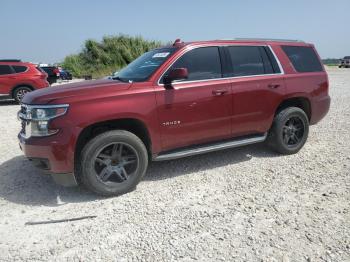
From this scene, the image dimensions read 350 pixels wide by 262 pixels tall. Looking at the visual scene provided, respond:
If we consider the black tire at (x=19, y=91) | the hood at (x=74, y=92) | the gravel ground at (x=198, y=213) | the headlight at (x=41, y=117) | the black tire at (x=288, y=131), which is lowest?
the gravel ground at (x=198, y=213)

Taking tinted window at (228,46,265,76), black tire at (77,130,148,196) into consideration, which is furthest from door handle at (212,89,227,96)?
black tire at (77,130,148,196)

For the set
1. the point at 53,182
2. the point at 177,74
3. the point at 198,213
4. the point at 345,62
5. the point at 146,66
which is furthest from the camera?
the point at 345,62

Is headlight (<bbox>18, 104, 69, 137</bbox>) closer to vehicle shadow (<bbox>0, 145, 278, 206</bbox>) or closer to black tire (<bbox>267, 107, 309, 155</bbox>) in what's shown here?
vehicle shadow (<bbox>0, 145, 278, 206</bbox>)

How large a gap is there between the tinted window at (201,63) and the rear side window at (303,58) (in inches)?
57.7

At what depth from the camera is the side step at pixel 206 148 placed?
14.5ft

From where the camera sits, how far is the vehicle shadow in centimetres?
412

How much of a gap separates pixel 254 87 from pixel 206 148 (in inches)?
47.8

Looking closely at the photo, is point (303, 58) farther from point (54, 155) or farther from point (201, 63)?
point (54, 155)

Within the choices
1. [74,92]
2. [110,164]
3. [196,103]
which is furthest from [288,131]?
[74,92]

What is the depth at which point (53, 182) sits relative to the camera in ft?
15.0

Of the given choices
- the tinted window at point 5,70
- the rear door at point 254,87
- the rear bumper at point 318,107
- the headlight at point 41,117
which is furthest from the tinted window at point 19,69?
the rear bumper at point 318,107

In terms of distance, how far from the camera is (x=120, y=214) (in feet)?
12.1

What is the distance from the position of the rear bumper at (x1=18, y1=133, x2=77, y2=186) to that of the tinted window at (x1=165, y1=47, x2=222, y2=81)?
1.79m

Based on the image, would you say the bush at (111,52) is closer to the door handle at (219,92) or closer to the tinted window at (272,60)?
the tinted window at (272,60)
